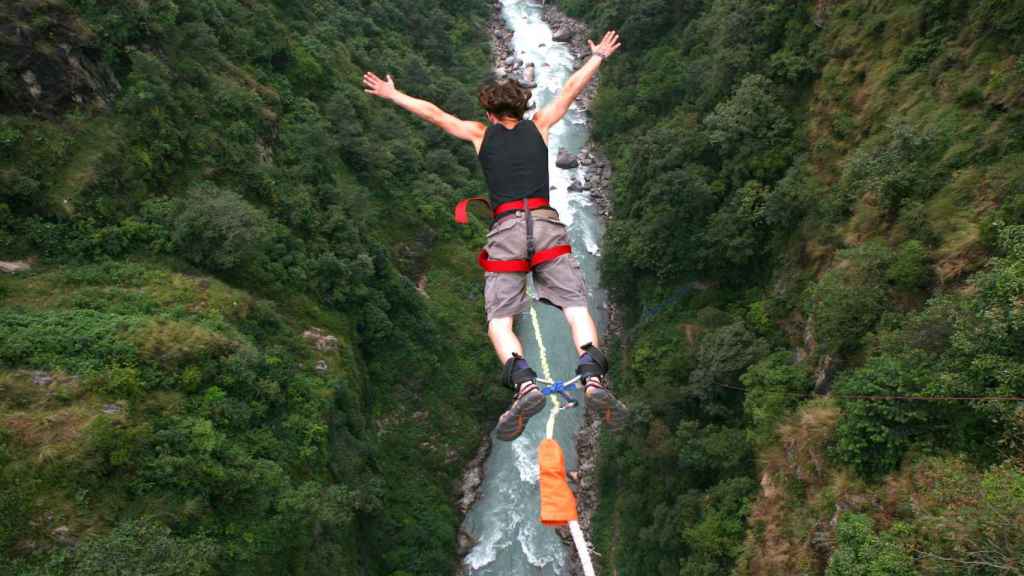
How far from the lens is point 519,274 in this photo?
5727mm

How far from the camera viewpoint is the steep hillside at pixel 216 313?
42.7 feet

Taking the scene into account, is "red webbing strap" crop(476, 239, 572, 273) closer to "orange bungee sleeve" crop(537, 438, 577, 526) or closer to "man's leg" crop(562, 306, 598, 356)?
"man's leg" crop(562, 306, 598, 356)

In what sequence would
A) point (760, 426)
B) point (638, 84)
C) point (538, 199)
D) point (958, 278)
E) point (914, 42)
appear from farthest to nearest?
1. point (638, 84)
2. point (914, 42)
3. point (760, 426)
4. point (958, 278)
5. point (538, 199)

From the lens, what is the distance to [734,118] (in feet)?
72.2

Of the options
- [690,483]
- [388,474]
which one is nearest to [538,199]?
[690,483]

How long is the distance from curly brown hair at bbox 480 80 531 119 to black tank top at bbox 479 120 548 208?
113mm

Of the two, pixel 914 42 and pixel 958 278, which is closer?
pixel 958 278

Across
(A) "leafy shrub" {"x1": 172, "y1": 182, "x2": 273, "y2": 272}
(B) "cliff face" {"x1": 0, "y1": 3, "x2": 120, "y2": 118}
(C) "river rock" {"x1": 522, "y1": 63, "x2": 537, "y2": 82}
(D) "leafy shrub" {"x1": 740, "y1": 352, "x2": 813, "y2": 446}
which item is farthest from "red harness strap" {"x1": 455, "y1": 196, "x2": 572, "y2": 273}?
(C) "river rock" {"x1": 522, "y1": 63, "x2": 537, "y2": 82}

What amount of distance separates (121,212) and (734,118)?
19585 millimetres

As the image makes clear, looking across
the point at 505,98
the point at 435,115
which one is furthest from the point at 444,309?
the point at 505,98

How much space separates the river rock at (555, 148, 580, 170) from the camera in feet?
114

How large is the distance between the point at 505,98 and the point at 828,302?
38.7ft

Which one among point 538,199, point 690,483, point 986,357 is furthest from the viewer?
point 690,483

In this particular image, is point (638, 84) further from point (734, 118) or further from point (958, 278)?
point (958, 278)
